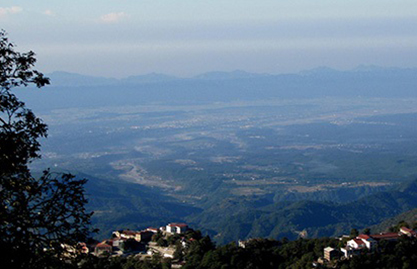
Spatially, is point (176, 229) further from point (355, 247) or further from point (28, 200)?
point (28, 200)

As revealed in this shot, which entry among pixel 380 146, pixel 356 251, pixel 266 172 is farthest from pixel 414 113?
pixel 356 251

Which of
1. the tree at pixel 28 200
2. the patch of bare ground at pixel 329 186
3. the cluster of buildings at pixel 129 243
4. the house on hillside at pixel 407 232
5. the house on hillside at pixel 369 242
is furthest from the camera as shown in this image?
the patch of bare ground at pixel 329 186

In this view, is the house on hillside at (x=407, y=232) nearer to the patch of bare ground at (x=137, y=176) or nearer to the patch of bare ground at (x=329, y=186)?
the patch of bare ground at (x=329, y=186)

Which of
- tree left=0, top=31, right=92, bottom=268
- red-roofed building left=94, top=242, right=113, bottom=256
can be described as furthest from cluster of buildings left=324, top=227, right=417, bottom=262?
tree left=0, top=31, right=92, bottom=268

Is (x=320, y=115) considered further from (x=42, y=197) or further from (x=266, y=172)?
(x=42, y=197)

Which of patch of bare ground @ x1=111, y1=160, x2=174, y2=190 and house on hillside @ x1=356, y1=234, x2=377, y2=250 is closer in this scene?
house on hillside @ x1=356, y1=234, x2=377, y2=250

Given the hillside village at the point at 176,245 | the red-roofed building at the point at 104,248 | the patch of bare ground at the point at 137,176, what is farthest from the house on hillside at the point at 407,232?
the patch of bare ground at the point at 137,176

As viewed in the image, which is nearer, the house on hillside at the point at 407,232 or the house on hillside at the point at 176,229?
the house on hillside at the point at 407,232

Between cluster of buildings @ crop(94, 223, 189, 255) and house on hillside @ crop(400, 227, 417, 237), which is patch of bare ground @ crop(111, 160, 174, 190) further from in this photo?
house on hillside @ crop(400, 227, 417, 237)
